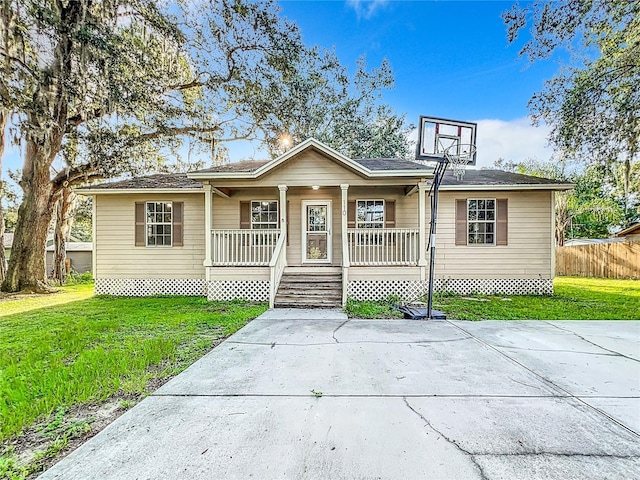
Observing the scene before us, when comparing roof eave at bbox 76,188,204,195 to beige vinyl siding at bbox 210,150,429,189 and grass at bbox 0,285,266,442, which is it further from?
grass at bbox 0,285,266,442

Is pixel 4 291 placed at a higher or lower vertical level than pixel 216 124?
lower

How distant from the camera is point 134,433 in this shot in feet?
7.89

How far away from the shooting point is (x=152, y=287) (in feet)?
32.4

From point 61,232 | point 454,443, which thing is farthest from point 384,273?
point 61,232

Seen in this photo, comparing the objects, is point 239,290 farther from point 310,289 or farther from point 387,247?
point 387,247

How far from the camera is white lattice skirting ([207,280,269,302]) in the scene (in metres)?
8.55

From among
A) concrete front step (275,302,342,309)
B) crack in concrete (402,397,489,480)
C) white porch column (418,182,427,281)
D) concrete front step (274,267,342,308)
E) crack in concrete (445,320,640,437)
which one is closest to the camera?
crack in concrete (402,397,489,480)

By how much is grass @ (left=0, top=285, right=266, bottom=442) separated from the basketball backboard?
215 inches

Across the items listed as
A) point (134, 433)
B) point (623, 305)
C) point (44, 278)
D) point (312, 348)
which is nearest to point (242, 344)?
point (312, 348)

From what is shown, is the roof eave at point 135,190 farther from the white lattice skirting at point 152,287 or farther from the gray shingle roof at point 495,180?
the gray shingle roof at point 495,180

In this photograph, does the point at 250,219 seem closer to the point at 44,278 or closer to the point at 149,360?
the point at 149,360

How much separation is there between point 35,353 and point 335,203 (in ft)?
25.2

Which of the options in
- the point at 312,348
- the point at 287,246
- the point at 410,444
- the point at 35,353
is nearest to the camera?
the point at 410,444

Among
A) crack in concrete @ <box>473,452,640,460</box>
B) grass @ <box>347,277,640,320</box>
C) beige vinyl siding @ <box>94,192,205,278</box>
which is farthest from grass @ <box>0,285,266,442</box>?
crack in concrete @ <box>473,452,640,460</box>
